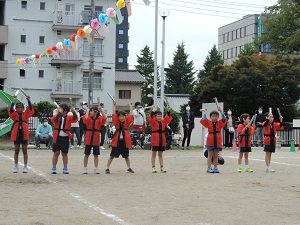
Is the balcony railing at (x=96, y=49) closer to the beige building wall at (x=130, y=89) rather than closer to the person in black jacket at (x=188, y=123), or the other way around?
the beige building wall at (x=130, y=89)

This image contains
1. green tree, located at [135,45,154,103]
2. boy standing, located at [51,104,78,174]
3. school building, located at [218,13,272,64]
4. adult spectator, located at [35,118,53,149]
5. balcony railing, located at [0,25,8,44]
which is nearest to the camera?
boy standing, located at [51,104,78,174]

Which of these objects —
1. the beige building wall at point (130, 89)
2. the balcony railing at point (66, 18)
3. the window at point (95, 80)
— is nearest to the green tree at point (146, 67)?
the beige building wall at point (130, 89)

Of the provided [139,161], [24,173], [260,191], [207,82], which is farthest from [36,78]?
[260,191]

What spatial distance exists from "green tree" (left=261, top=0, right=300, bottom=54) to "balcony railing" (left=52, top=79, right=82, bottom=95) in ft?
57.6

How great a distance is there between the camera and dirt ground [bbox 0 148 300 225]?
28.9ft

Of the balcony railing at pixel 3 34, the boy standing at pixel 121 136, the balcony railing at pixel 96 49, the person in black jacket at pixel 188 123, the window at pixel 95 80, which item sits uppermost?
the balcony railing at pixel 3 34

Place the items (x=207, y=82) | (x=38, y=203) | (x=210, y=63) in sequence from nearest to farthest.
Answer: (x=38, y=203) < (x=207, y=82) < (x=210, y=63)

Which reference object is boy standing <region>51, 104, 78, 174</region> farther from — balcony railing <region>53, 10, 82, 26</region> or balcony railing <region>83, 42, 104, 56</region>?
balcony railing <region>83, 42, 104, 56</region>

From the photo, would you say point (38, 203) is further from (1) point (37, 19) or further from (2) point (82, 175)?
(1) point (37, 19)

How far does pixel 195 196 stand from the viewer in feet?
37.0

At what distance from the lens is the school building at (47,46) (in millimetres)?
46469

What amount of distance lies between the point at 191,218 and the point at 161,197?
2.27 metres

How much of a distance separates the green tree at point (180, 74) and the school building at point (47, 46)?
3033 cm

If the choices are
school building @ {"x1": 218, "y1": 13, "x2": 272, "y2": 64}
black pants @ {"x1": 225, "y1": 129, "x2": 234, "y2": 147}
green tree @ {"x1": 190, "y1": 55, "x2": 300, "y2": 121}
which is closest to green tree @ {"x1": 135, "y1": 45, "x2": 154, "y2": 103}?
school building @ {"x1": 218, "y1": 13, "x2": 272, "y2": 64}
